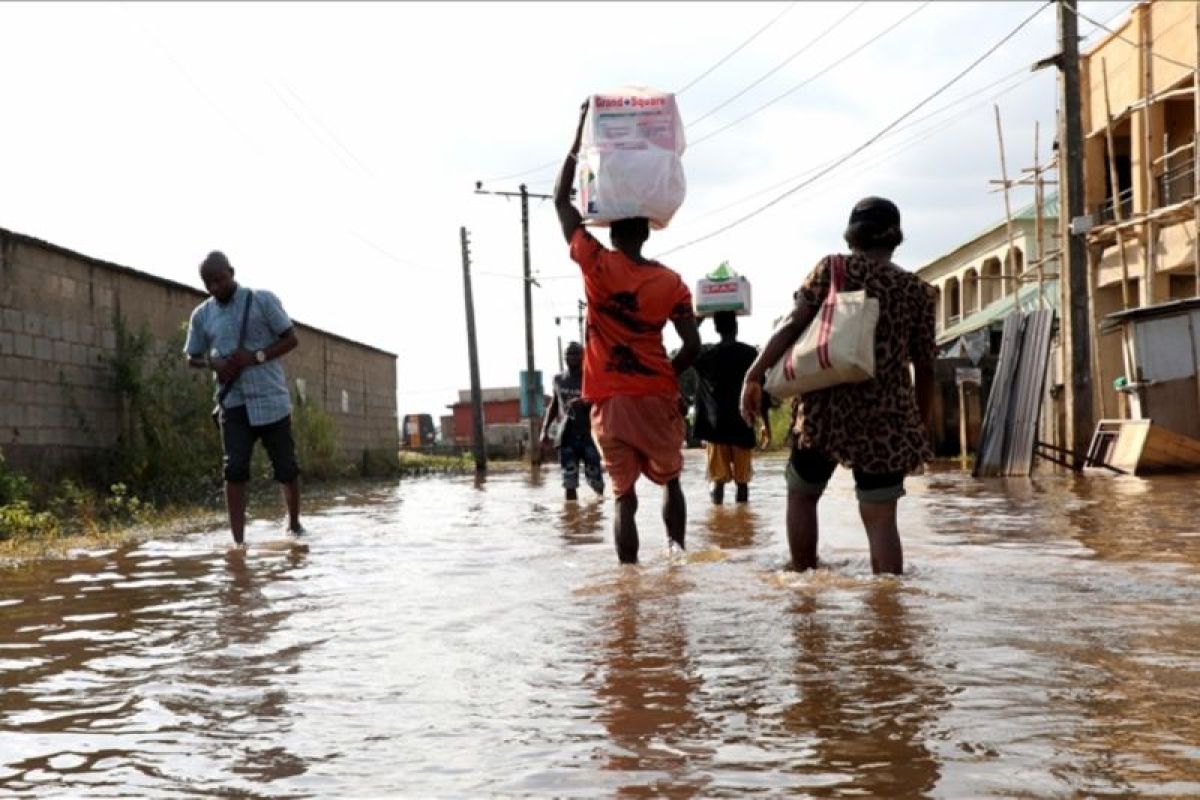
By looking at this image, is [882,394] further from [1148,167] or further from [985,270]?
[985,270]

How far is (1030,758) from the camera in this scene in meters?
2.37

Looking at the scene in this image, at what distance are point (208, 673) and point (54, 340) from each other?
8932 millimetres

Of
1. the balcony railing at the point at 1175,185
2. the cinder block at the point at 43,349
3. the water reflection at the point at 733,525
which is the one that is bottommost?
the water reflection at the point at 733,525

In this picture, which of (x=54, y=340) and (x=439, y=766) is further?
(x=54, y=340)

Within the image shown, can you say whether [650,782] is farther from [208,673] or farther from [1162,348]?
[1162,348]

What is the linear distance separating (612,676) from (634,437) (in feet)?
7.90

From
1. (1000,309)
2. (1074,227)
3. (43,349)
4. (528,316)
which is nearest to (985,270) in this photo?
(1000,309)

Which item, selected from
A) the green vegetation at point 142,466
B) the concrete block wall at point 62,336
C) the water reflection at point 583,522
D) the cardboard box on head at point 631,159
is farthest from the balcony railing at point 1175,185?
the cardboard box on head at point 631,159

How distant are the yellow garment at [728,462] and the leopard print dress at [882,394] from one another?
4942mm

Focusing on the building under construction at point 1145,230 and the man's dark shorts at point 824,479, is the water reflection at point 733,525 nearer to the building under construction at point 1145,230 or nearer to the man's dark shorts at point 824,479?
the man's dark shorts at point 824,479

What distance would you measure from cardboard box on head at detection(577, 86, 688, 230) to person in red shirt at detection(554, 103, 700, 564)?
3.5 inches

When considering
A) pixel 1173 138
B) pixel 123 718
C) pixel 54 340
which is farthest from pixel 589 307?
pixel 1173 138

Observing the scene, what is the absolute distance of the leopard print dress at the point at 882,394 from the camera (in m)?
4.86

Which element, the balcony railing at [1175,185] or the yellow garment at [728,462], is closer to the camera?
the yellow garment at [728,462]
